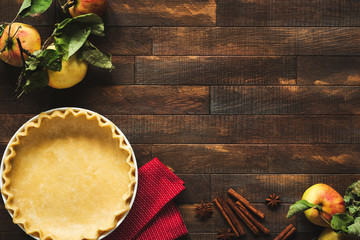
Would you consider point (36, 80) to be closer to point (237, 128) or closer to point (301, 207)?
point (237, 128)

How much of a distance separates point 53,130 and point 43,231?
1.22ft

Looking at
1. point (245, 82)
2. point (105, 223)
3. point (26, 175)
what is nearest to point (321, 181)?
point (245, 82)

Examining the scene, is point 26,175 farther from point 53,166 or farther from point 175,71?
point 175,71

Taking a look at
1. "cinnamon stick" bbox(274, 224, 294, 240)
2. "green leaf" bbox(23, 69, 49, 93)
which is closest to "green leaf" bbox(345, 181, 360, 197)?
"cinnamon stick" bbox(274, 224, 294, 240)

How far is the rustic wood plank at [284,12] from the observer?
1352 mm

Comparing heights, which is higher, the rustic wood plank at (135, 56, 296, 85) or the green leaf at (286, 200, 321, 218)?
the rustic wood plank at (135, 56, 296, 85)

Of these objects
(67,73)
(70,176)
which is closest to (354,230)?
(70,176)

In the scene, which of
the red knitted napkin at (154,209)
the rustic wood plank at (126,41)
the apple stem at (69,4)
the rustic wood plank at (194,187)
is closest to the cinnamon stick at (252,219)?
the rustic wood plank at (194,187)

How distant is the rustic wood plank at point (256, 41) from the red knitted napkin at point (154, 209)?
47 cm

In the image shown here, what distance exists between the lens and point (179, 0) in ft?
4.40

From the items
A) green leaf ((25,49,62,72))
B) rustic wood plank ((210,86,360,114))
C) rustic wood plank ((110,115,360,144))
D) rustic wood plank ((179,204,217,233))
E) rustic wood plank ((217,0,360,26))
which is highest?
rustic wood plank ((217,0,360,26))

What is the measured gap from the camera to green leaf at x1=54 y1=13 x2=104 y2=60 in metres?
1.18

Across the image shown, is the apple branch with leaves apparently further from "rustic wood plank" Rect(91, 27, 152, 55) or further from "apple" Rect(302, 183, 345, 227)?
"apple" Rect(302, 183, 345, 227)

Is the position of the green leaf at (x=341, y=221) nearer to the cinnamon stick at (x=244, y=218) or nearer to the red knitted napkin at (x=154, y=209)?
the cinnamon stick at (x=244, y=218)
